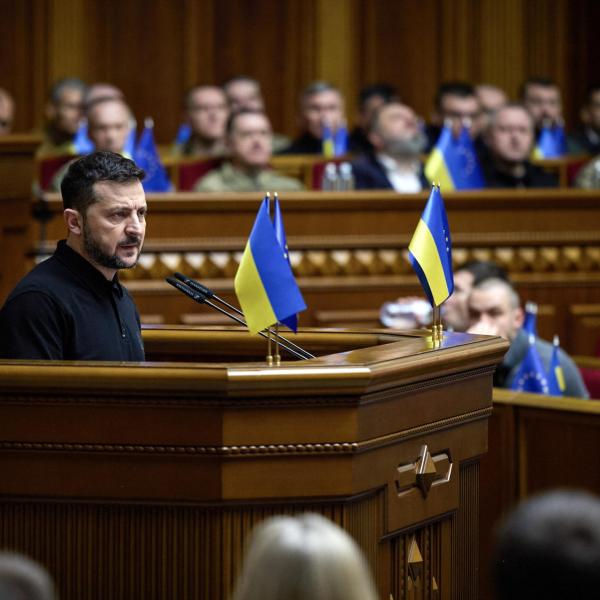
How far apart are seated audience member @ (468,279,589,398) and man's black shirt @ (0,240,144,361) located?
2331 mm

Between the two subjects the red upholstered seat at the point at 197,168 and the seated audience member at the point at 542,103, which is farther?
the seated audience member at the point at 542,103

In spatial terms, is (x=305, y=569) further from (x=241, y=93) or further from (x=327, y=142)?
(x=241, y=93)

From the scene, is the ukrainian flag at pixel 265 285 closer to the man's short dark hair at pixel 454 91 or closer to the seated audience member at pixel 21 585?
the seated audience member at pixel 21 585

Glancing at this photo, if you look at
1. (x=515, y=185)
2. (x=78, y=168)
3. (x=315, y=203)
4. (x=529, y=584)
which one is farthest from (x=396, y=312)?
(x=529, y=584)

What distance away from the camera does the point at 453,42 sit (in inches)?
496

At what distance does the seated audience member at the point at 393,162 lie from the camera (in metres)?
8.23

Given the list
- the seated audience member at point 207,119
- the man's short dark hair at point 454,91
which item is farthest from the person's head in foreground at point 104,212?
the man's short dark hair at point 454,91

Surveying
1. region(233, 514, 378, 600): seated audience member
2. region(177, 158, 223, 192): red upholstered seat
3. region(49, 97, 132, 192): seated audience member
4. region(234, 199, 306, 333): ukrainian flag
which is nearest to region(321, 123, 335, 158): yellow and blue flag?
region(177, 158, 223, 192): red upholstered seat

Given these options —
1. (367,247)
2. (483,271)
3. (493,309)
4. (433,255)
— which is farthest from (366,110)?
(433,255)

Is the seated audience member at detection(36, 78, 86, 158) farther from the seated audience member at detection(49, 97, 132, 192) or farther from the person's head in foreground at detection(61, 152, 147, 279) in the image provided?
the person's head in foreground at detection(61, 152, 147, 279)

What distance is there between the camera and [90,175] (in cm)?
379

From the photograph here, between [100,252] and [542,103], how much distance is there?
7.73 metres

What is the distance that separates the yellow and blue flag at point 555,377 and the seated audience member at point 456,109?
434cm

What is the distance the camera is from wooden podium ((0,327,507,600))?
316 cm
